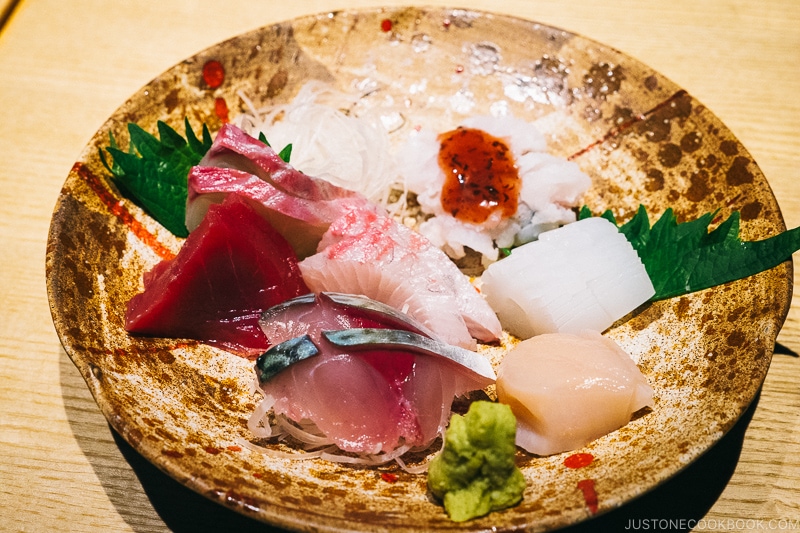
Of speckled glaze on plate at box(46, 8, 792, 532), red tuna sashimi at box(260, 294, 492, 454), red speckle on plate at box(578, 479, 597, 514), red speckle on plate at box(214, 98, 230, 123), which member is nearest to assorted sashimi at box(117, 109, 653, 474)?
red tuna sashimi at box(260, 294, 492, 454)

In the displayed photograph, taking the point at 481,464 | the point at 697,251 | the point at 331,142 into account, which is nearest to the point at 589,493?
the point at 481,464

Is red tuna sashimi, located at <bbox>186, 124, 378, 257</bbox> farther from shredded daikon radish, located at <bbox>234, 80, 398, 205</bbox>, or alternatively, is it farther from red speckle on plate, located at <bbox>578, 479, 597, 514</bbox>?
red speckle on plate, located at <bbox>578, 479, 597, 514</bbox>

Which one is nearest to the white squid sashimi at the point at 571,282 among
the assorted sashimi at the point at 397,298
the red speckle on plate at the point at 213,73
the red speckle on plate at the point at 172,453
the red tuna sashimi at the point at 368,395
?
the assorted sashimi at the point at 397,298

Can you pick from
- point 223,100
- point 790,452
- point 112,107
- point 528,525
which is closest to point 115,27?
point 112,107

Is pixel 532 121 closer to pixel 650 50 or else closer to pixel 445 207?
pixel 445 207

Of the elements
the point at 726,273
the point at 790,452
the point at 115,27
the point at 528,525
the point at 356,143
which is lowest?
the point at 790,452

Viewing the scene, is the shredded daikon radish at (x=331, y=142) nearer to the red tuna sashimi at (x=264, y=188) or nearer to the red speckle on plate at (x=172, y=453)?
the red tuna sashimi at (x=264, y=188)
